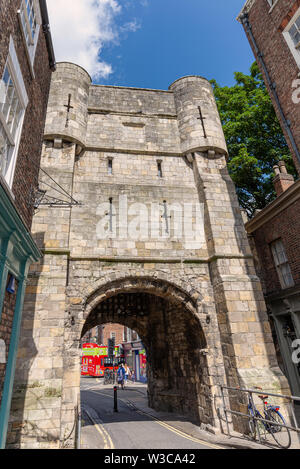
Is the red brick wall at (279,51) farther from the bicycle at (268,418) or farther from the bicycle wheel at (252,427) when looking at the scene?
the bicycle wheel at (252,427)

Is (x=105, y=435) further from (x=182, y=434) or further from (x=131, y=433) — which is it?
(x=182, y=434)

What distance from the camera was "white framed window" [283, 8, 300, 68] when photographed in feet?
29.6

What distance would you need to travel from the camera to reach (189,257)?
922 cm

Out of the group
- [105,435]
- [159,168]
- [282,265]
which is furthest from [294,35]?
[105,435]

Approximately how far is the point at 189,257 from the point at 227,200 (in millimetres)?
2685

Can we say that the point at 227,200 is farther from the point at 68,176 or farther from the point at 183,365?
the point at 183,365

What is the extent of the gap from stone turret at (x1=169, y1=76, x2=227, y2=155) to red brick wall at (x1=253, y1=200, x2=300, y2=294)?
3.81 m

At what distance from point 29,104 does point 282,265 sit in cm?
1124

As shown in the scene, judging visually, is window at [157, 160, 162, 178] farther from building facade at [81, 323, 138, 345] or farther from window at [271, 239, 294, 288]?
building facade at [81, 323, 138, 345]

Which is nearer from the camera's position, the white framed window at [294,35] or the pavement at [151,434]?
the pavement at [151,434]

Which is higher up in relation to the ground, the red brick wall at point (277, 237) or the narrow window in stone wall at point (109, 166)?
the narrow window in stone wall at point (109, 166)

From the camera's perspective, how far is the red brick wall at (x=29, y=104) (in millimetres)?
4891

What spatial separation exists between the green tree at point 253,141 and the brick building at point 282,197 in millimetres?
3269

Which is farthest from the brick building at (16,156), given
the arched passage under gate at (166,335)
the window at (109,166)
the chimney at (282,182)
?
the chimney at (282,182)
